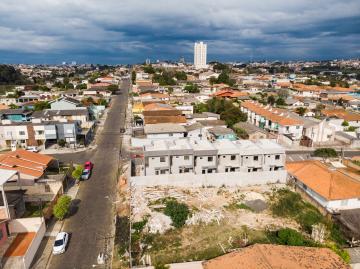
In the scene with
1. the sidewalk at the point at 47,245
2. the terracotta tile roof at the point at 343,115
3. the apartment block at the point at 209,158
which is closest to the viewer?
the sidewalk at the point at 47,245

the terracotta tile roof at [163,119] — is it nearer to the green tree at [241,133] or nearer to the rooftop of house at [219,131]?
the rooftop of house at [219,131]

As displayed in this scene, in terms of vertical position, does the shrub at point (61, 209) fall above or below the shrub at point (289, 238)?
above

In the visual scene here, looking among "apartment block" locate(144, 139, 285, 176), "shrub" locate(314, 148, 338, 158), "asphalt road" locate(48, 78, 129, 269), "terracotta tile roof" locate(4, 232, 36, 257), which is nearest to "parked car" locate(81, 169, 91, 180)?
"asphalt road" locate(48, 78, 129, 269)

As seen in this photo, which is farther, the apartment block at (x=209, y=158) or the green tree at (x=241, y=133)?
the green tree at (x=241, y=133)

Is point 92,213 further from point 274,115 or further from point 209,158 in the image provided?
point 274,115

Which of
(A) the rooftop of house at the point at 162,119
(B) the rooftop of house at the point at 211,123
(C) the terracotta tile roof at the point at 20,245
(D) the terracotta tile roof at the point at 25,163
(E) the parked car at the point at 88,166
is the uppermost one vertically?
(A) the rooftop of house at the point at 162,119

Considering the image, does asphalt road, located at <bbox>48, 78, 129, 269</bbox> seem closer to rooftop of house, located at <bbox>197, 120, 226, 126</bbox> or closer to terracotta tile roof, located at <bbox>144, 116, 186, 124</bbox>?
terracotta tile roof, located at <bbox>144, 116, 186, 124</bbox>

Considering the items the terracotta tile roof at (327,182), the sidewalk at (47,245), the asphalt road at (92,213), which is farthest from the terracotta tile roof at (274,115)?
the sidewalk at (47,245)
